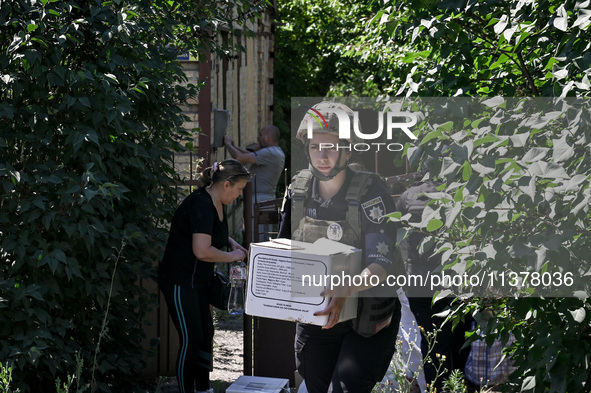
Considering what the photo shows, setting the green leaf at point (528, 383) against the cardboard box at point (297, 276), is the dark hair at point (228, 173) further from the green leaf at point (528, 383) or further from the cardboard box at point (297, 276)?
the green leaf at point (528, 383)

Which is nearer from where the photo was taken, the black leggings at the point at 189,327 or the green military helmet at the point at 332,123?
the green military helmet at the point at 332,123

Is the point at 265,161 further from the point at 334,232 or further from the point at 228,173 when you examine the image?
the point at 334,232

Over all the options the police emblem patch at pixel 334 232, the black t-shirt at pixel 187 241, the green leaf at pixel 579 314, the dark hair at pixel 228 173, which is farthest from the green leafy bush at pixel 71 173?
the green leaf at pixel 579 314

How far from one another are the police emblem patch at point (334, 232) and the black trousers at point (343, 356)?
1.56ft

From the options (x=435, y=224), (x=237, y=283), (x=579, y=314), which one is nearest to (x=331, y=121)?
(x=435, y=224)

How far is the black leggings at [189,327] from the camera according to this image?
208 inches

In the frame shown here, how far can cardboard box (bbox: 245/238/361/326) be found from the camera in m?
3.72

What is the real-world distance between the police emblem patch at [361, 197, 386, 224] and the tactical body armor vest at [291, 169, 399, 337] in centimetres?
4

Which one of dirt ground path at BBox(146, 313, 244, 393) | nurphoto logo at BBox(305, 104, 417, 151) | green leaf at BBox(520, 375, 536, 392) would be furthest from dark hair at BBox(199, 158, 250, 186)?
green leaf at BBox(520, 375, 536, 392)

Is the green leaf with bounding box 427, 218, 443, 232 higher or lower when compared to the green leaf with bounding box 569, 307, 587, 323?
higher

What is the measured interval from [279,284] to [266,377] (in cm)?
221

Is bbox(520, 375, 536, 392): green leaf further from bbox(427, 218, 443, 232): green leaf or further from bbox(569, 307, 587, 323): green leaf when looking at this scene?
bbox(427, 218, 443, 232): green leaf

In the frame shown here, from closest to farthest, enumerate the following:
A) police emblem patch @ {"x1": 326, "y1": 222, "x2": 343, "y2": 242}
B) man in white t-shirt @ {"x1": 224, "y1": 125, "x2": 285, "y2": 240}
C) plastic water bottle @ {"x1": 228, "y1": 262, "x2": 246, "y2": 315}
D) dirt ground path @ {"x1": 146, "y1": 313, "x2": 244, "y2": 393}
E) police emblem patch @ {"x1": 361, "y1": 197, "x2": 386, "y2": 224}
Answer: police emblem patch @ {"x1": 361, "y1": 197, "x2": 386, "y2": 224} < police emblem patch @ {"x1": 326, "y1": 222, "x2": 343, "y2": 242} < plastic water bottle @ {"x1": 228, "y1": 262, "x2": 246, "y2": 315} < dirt ground path @ {"x1": 146, "y1": 313, "x2": 244, "y2": 393} < man in white t-shirt @ {"x1": 224, "y1": 125, "x2": 285, "y2": 240}

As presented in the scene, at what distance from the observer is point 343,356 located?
13.2 feet
